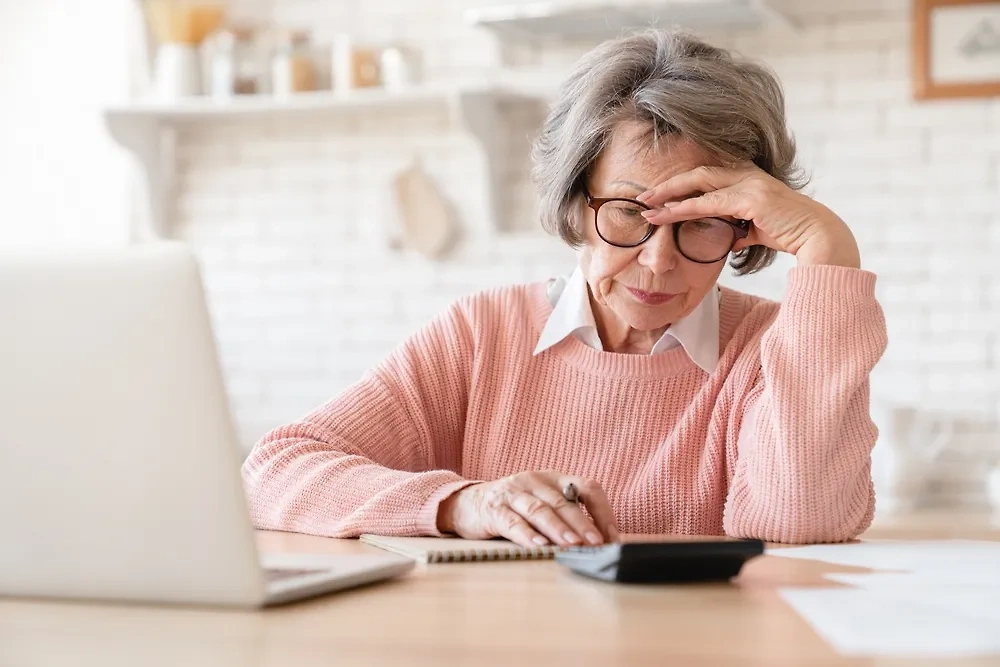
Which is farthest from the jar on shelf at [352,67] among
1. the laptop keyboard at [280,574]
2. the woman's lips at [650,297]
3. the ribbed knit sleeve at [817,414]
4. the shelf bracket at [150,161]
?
the laptop keyboard at [280,574]

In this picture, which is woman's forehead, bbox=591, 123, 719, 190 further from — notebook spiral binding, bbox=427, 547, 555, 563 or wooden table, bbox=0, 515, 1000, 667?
wooden table, bbox=0, 515, 1000, 667

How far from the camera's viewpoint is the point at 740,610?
3.21 ft

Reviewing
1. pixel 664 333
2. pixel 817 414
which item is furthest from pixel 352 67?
pixel 817 414

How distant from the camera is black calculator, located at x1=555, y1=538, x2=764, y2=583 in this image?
1.07 metres

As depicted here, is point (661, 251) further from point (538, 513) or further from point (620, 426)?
point (538, 513)

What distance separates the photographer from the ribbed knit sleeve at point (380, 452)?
1.50m

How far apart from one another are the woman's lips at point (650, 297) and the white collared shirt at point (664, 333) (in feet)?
0.28

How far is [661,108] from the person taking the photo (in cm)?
171

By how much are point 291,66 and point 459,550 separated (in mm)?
2650

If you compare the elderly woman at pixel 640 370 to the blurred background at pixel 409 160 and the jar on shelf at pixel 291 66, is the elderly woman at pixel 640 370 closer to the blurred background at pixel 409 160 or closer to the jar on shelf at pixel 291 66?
the blurred background at pixel 409 160

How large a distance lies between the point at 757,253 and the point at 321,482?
32.4 inches

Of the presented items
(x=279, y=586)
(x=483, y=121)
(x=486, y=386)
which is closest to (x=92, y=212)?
(x=483, y=121)

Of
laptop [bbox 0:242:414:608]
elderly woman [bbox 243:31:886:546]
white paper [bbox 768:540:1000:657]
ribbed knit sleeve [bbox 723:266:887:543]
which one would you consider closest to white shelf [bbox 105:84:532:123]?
elderly woman [bbox 243:31:886:546]

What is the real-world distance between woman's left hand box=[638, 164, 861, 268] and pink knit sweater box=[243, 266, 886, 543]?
0.23ft
